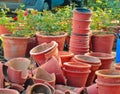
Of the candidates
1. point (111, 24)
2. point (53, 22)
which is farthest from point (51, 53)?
point (111, 24)

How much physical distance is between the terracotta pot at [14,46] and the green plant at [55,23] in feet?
1.27

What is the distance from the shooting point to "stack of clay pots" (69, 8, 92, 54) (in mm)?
5336

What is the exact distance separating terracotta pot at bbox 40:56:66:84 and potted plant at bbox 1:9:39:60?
153cm

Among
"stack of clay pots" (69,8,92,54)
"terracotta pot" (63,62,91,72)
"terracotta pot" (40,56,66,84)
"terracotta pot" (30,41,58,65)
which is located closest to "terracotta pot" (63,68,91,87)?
"terracotta pot" (63,62,91,72)

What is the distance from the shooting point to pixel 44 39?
215 inches

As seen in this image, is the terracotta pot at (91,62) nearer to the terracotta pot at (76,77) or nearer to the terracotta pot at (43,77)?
the terracotta pot at (76,77)

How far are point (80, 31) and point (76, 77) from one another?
1.18m

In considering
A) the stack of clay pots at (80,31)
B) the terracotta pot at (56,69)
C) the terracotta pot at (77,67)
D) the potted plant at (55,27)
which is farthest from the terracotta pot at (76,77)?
the potted plant at (55,27)

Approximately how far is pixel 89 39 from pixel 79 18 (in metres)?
0.54

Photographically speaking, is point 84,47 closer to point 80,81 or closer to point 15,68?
point 80,81

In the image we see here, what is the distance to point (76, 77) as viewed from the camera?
4.38 m

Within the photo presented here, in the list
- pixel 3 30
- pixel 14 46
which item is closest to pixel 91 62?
pixel 14 46

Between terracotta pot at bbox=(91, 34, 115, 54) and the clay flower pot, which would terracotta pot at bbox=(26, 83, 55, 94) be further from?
terracotta pot at bbox=(91, 34, 115, 54)

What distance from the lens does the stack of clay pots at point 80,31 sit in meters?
5.34
